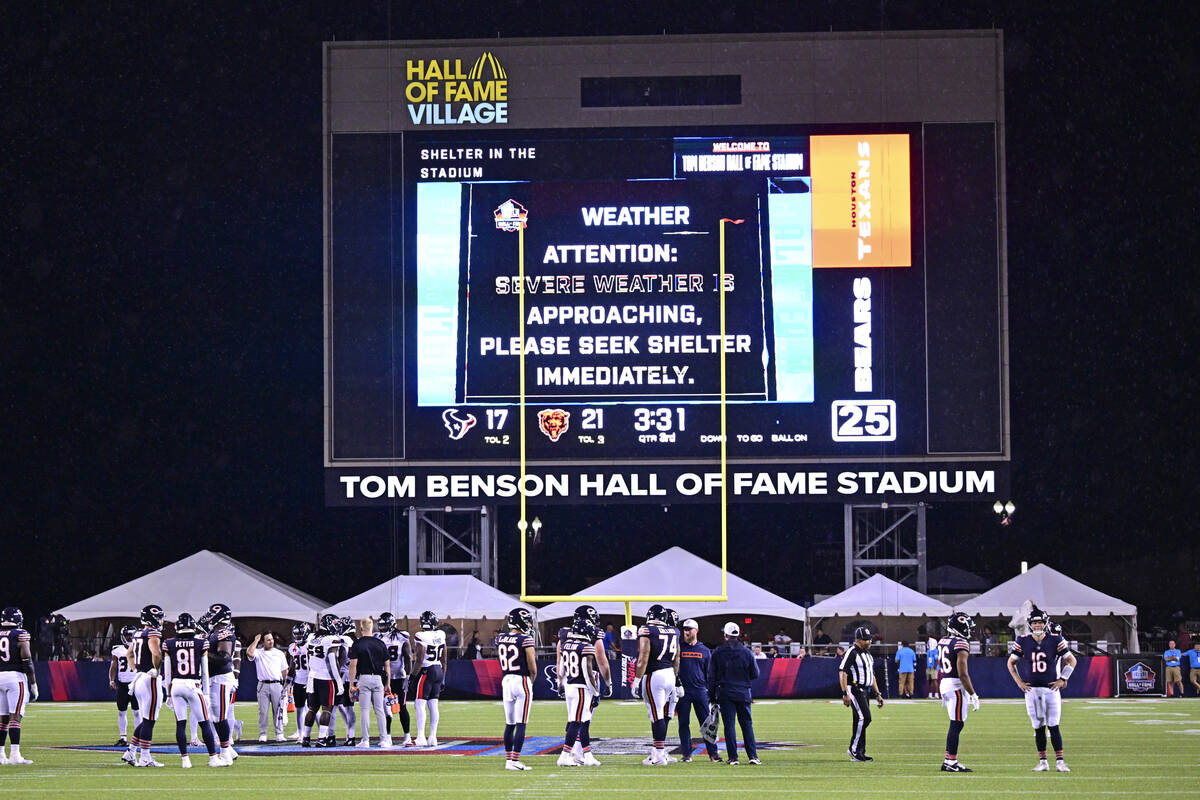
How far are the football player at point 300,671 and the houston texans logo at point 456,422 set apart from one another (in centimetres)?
A: 635

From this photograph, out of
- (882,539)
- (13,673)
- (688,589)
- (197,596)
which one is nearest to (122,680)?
(13,673)

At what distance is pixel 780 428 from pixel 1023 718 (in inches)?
203

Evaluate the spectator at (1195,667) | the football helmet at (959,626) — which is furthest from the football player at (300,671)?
the spectator at (1195,667)

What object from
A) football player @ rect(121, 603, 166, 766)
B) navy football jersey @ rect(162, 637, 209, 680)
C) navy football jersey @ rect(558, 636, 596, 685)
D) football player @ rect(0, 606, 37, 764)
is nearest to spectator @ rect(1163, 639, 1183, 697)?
navy football jersey @ rect(558, 636, 596, 685)

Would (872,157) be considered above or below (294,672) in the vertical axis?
above

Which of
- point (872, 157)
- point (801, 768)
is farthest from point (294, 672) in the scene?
point (872, 157)

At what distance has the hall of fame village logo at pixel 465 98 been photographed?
25.1 meters

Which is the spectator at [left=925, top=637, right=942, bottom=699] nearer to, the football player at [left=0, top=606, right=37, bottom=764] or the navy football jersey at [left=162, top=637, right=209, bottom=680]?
the navy football jersey at [left=162, top=637, right=209, bottom=680]

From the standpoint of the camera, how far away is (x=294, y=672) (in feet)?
58.6

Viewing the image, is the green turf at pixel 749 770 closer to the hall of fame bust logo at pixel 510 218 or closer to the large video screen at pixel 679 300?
the large video screen at pixel 679 300

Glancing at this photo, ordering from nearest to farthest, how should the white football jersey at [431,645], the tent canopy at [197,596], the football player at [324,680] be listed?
1. the white football jersey at [431,645]
2. the football player at [324,680]
3. the tent canopy at [197,596]

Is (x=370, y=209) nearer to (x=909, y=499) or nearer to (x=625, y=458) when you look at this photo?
(x=625, y=458)

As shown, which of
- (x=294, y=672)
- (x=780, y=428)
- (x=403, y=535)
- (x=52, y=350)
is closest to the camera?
(x=294, y=672)

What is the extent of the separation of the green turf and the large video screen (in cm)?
484
